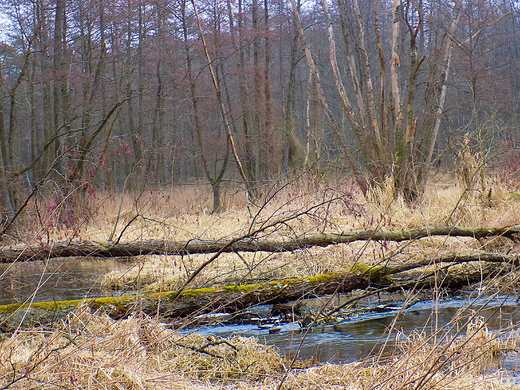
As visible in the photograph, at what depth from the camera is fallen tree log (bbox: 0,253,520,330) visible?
169 inches

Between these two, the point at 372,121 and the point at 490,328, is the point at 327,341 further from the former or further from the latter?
the point at 372,121

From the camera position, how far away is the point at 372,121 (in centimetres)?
1122

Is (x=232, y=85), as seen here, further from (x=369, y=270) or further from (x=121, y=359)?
(x=121, y=359)

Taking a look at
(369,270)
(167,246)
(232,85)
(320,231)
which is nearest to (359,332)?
(369,270)

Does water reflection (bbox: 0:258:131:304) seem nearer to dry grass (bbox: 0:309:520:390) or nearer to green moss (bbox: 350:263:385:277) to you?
dry grass (bbox: 0:309:520:390)

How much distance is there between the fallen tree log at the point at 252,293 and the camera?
429 centimetres

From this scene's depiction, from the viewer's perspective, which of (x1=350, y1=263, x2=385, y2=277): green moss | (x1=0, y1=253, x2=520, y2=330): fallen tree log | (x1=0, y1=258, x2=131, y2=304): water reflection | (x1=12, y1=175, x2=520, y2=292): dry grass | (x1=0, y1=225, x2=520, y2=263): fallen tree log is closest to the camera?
(x1=0, y1=253, x2=520, y2=330): fallen tree log

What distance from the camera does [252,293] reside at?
4859 mm

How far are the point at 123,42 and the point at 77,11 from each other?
2.90 m

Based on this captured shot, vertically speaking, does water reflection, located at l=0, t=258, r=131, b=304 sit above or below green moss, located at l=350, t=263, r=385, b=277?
below

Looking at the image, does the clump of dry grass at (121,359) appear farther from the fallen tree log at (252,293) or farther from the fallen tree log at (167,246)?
the fallen tree log at (167,246)

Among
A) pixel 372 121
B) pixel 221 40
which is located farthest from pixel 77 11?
pixel 372 121

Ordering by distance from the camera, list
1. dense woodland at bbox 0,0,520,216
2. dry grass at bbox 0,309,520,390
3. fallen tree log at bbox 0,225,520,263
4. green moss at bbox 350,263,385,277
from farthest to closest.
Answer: dense woodland at bbox 0,0,520,216, green moss at bbox 350,263,385,277, fallen tree log at bbox 0,225,520,263, dry grass at bbox 0,309,520,390

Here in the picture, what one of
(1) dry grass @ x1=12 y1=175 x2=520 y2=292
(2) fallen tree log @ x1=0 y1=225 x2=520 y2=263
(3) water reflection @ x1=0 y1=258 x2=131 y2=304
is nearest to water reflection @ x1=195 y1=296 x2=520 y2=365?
(2) fallen tree log @ x1=0 y1=225 x2=520 y2=263
